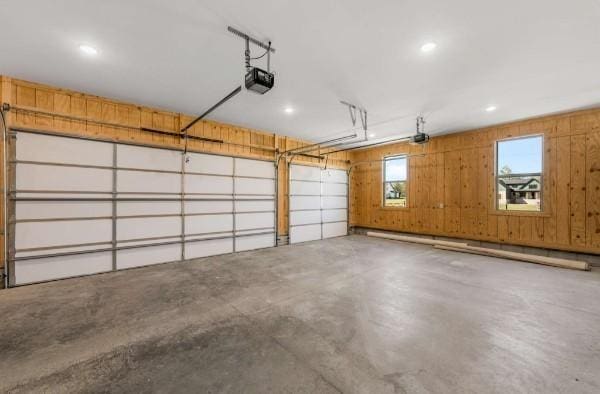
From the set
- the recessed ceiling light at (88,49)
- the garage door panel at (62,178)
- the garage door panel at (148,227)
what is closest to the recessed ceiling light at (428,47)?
the recessed ceiling light at (88,49)

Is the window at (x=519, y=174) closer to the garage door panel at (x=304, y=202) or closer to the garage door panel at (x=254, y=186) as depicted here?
the garage door panel at (x=304, y=202)

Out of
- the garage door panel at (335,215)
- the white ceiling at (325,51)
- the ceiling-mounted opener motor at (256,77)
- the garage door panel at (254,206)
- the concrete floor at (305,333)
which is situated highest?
the white ceiling at (325,51)

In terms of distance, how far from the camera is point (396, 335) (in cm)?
237

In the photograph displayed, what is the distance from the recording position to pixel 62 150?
4047 millimetres

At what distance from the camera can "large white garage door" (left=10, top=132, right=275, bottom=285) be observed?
3.82 meters

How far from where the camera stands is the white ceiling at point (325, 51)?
2.34 m

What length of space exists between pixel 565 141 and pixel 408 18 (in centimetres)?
517

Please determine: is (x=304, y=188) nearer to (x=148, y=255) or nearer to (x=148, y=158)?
(x=148, y=158)

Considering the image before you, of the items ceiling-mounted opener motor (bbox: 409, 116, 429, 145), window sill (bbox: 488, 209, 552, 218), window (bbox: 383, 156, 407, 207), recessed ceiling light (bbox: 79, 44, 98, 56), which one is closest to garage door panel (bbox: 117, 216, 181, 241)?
recessed ceiling light (bbox: 79, 44, 98, 56)

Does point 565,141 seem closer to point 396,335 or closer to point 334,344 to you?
point 396,335

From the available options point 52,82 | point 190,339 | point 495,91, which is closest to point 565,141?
point 495,91

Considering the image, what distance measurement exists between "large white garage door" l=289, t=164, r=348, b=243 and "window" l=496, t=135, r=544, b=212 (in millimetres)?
4376

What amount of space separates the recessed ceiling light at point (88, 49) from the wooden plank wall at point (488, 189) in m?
7.46

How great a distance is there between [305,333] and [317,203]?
5737mm
